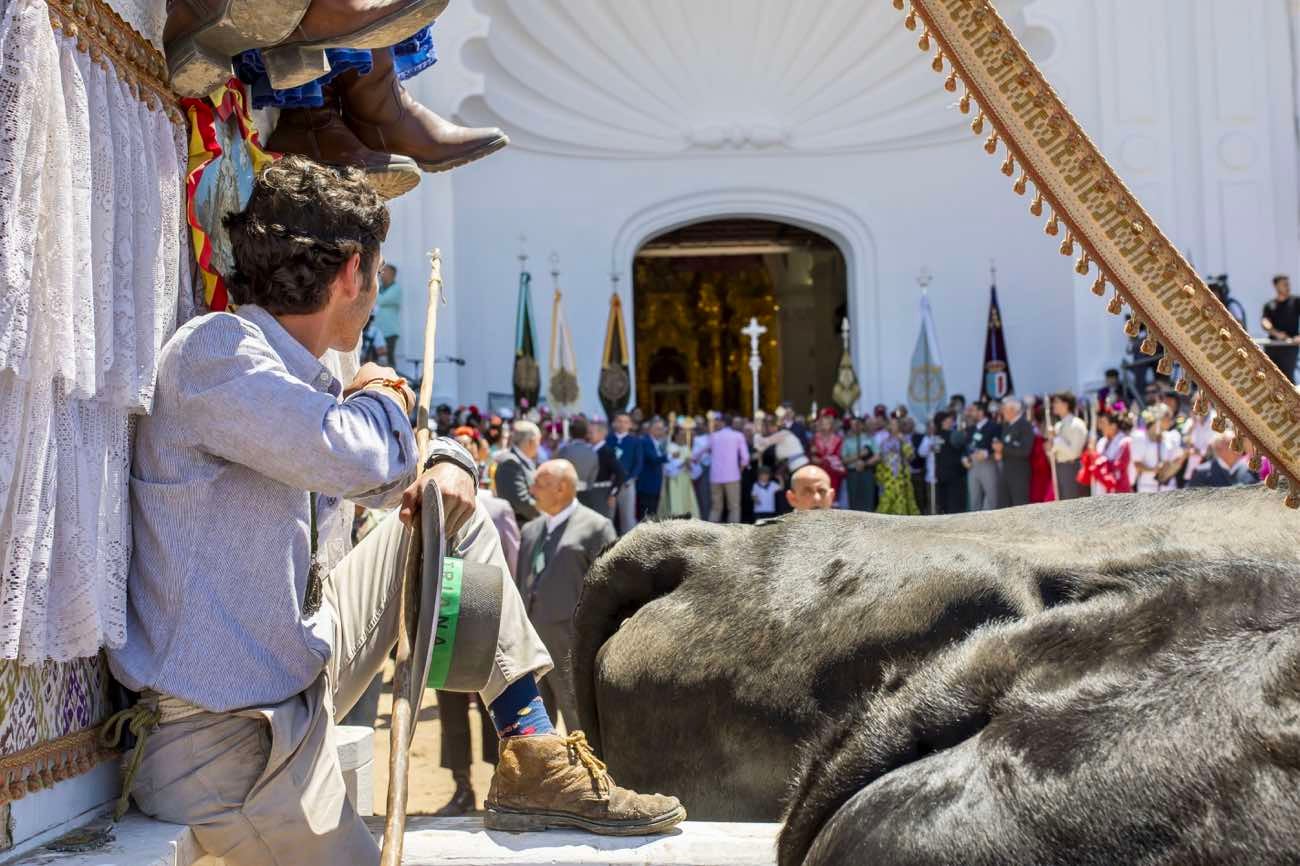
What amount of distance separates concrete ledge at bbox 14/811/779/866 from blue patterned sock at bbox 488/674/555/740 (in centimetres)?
20

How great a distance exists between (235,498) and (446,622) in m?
0.49

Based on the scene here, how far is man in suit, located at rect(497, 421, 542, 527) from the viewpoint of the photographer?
8.20 meters

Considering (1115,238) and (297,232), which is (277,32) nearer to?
(297,232)

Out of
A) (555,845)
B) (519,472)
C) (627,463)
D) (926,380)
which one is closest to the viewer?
(555,845)

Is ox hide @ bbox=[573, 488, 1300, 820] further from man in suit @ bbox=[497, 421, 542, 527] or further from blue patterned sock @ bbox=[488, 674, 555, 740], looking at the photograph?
man in suit @ bbox=[497, 421, 542, 527]

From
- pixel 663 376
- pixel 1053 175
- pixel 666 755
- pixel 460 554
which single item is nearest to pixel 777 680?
pixel 666 755

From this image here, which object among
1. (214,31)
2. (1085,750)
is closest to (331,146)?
(214,31)

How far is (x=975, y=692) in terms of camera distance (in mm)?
1975

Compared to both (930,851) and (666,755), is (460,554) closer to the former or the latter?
(666,755)

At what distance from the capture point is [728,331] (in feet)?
101

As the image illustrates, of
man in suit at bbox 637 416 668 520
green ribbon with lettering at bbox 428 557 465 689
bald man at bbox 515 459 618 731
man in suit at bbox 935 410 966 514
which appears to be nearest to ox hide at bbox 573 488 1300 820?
green ribbon with lettering at bbox 428 557 465 689

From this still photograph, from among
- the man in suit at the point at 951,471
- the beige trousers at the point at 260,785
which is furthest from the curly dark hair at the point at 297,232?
the man in suit at the point at 951,471

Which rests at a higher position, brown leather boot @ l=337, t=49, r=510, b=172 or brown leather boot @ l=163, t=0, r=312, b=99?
brown leather boot @ l=337, t=49, r=510, b=172

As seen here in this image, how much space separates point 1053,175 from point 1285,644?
157cm
